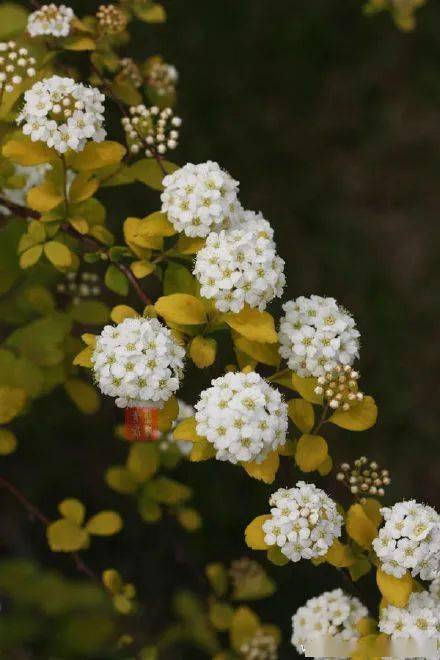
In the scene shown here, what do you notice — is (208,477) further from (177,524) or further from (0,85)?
(0,85)

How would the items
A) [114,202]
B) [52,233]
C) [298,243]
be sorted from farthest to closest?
[298,243]
[114,202]
[52,233]

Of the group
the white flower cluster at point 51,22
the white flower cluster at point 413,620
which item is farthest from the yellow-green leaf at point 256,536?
the white flower cluster at point 51,22

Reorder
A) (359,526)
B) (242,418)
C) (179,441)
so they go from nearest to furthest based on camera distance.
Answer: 1. (242,418)
2. (359,526)
3. (179,441)

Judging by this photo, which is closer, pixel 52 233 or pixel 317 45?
pixel 52 233

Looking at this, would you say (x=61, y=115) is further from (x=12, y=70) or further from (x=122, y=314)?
(x=122, y=314)

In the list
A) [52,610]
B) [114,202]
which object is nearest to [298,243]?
[114,202]

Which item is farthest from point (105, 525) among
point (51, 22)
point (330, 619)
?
point (51, 22)

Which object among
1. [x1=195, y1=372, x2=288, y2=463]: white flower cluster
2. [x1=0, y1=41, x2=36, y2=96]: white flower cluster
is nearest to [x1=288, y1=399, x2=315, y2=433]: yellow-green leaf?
[x1=195, y1=372, x2=288, y2=463]: white flower cluster
